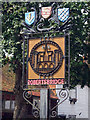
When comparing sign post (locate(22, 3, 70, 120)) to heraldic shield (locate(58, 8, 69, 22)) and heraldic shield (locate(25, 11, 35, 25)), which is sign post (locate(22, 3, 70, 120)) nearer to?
heraldic shield (locate(58, 8, 69, 22))

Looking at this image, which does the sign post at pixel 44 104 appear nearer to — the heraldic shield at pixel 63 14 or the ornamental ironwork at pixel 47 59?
the ornamental ironwork at pixel 47 59

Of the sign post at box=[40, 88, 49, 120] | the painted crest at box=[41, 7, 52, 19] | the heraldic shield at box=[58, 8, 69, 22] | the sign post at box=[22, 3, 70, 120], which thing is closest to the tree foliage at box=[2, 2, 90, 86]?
the painted crest at box=[41, 7, 52, 19]

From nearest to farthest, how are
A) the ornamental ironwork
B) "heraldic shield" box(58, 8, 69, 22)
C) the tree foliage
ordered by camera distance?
the ornamental ironwork, "heraldic shield" box(58, 8, 69, 22), the tree foliage

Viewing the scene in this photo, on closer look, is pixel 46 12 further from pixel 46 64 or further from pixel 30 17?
pixel 46 64

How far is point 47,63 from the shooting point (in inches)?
504

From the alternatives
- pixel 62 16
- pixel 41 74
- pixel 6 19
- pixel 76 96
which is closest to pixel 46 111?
pixel 41 74

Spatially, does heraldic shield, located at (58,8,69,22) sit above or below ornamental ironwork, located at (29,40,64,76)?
above

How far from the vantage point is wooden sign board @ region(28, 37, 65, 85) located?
12703 mm

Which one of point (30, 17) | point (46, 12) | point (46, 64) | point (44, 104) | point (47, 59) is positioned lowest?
point (44, 104)

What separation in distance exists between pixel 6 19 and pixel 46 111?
9.79 metres

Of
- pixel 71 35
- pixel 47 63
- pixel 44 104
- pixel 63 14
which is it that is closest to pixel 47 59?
pixel 47 63

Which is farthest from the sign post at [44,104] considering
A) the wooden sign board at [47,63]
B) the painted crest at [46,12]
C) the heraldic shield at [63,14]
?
the painted crest at [46,12]

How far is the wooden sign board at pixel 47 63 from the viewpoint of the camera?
12703mm

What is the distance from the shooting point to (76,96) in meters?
34.6
